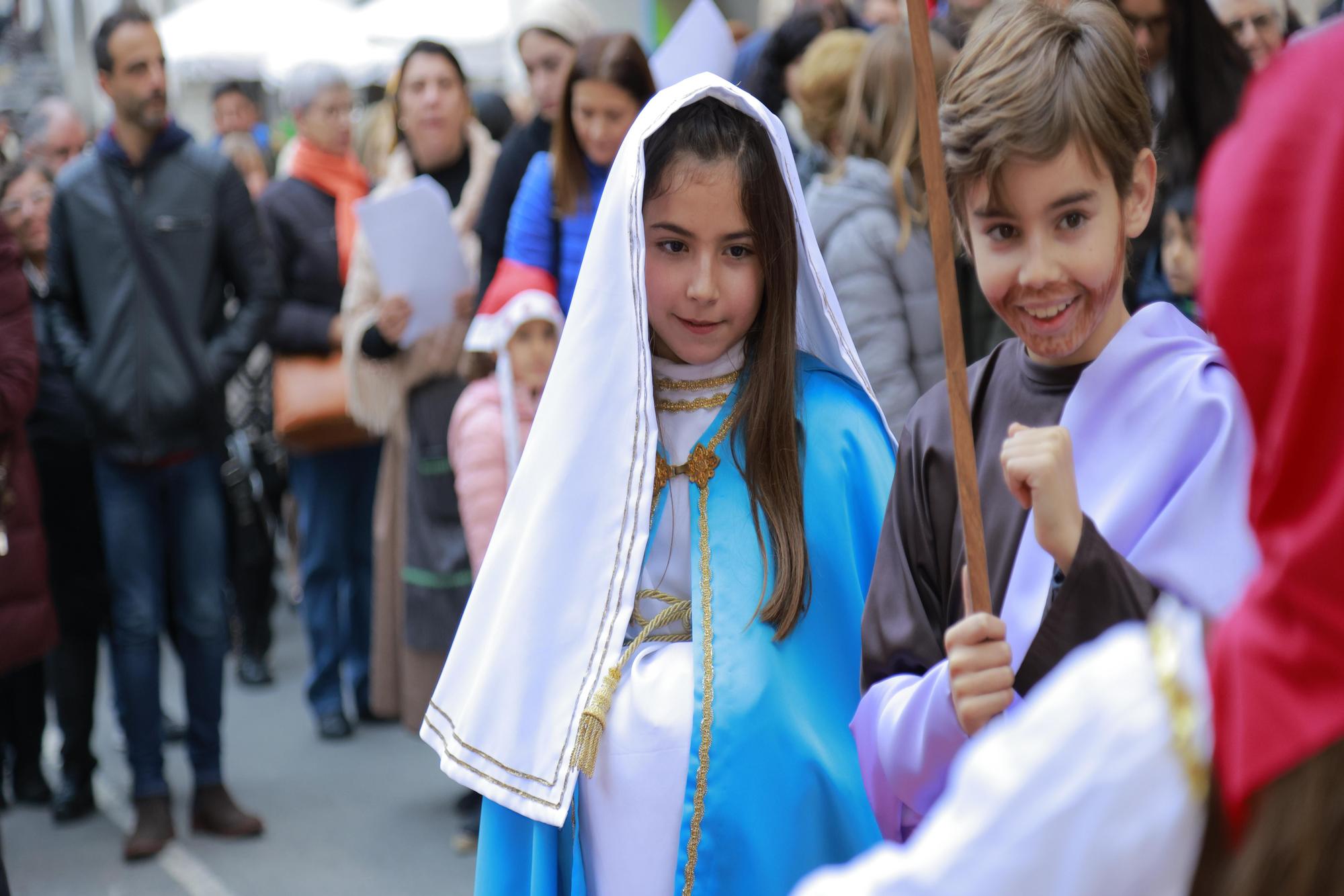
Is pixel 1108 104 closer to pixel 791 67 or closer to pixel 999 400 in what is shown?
pixel 999 400

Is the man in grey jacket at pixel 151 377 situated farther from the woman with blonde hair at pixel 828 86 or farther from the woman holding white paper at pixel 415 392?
the woman with blonde hair at pixel 828 86

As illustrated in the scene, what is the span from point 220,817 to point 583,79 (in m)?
2.77

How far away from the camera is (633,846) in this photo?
232 cm

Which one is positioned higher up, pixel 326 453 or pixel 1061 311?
pixel 1061 311

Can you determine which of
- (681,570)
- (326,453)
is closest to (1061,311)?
(681,570)

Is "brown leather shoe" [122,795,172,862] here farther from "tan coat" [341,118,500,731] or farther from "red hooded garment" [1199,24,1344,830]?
"red hooded garment" [1199,24,1344,830]

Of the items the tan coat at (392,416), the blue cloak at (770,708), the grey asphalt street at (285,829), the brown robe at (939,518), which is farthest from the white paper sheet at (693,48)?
the brown robe at (939,518)

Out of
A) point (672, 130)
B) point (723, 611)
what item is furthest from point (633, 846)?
point (672, 130)

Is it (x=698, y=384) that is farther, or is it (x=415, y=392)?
(x=415, y=392)

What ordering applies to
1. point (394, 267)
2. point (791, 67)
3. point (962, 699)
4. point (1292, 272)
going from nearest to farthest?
point (1292, 272)
point (962, 699)
point (394, 267)
point (791, 67)

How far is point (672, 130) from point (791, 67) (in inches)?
135

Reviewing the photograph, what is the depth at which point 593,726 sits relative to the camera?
91.5 inches

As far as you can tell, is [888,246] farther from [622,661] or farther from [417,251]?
[622,661]

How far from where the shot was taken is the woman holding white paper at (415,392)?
5.19 meters
